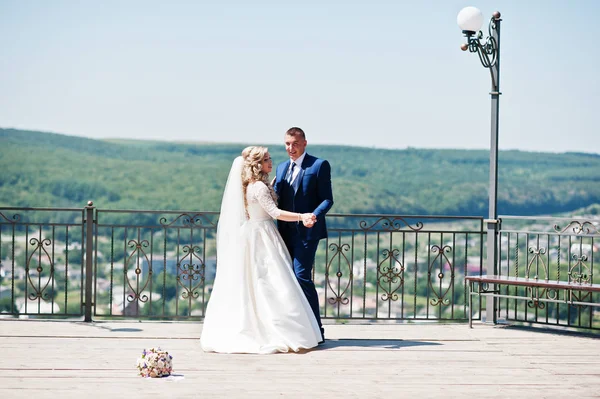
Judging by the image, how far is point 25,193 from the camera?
1630 inches

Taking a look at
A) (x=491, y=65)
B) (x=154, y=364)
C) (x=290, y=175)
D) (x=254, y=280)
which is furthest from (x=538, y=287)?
(x=154, y=364)

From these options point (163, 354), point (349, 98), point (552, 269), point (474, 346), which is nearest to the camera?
point (163, 354)

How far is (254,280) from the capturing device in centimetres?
643

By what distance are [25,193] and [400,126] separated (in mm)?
19727

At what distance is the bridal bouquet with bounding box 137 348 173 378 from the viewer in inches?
207

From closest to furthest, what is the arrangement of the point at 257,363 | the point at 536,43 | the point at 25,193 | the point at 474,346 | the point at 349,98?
the point at 257,363 → the point at 474,346 → the point at 536,43 → the point at 25,193 → the point at 349,98

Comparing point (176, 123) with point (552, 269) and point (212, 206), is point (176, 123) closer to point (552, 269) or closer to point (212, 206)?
point (212, 206)

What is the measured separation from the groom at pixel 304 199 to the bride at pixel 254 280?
125 millimetres

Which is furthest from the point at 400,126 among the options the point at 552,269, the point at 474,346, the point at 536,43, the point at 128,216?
the point at 474,346

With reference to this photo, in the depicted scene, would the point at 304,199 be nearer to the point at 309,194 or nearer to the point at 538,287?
the point at 309,194

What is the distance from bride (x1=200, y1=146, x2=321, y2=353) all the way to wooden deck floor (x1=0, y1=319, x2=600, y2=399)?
0.19 meters

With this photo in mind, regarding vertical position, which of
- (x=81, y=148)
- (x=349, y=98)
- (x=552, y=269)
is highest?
(x=349, y=98)

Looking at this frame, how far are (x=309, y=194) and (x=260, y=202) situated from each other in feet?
1.47

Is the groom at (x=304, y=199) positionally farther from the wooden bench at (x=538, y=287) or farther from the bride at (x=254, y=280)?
the wooden bench at (x=538, y=287)
